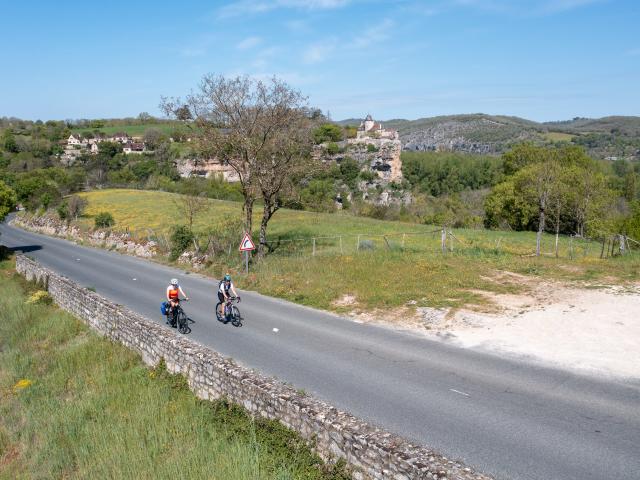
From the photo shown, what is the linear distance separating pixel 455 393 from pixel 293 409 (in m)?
3.77

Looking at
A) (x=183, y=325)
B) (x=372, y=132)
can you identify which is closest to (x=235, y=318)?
(x=183, y=325)

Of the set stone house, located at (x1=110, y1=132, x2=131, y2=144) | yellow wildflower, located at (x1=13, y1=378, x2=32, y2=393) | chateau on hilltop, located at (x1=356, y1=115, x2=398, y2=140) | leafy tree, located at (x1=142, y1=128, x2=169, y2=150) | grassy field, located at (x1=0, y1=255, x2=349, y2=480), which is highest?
chateau on hilltop, located at (x1=356, y1=115, x2=398, y2=140)

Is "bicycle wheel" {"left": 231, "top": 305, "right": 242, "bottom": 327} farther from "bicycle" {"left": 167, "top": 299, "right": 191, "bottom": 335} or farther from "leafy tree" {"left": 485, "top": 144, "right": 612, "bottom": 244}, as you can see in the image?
"leafy tree" {"left": 485, "top": 144, "right": 612, "bottom": 244}

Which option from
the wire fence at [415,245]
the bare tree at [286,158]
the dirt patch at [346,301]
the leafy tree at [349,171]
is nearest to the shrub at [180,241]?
the wire fence at [415,245]

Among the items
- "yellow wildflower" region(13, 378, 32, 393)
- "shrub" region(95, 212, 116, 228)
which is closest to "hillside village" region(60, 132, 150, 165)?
"shrub" region(95, 212, 116, 228)

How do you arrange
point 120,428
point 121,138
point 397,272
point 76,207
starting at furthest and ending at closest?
point 121,138
point 76,207
point 397,272
point 120,428

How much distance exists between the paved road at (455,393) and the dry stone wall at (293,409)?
5.52ft

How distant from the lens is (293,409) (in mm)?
7246

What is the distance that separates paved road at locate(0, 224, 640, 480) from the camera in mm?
7043

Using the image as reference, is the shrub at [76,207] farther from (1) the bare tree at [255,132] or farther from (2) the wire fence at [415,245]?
(1) the bare tree at [255,132]

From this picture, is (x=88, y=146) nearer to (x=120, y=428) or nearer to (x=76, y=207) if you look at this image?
(x=76, y=207)

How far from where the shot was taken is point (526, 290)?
54.1 ft

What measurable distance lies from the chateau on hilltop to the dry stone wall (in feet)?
429

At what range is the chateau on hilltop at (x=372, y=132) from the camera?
14040cm
